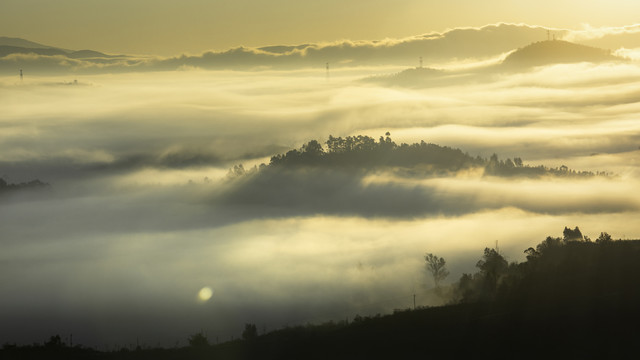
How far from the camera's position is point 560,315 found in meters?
87.1

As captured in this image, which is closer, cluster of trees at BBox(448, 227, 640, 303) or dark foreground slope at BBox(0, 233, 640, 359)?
dark foreground slope at BBox(0, 233, 640, 359)

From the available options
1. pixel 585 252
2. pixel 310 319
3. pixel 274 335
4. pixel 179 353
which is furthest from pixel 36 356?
pixel 310 319

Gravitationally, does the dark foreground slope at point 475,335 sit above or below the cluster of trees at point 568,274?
below

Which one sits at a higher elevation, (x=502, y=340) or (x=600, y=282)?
(x=600, y=282)

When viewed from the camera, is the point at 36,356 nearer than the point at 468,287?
Yes

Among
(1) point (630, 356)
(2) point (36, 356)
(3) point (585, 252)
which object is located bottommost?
(1) point (630, 356)

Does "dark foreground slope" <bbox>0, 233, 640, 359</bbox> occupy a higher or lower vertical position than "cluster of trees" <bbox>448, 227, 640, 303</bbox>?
lower

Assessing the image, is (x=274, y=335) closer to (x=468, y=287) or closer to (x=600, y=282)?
(x=600, y=282)

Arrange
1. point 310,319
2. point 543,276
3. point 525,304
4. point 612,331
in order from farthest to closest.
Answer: point 310,319
point 543,276
point 525,304
point 612,331

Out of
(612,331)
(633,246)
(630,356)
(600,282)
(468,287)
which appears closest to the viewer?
(630,356)

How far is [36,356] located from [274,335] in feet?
96.0

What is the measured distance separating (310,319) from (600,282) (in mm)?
98428

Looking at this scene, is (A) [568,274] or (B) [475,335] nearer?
(B) [475,335]

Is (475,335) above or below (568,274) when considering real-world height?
below
